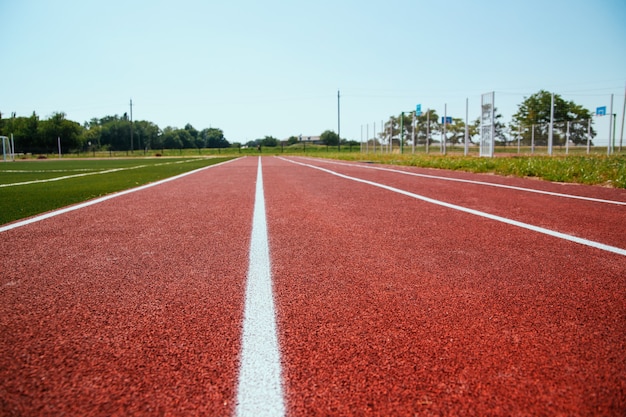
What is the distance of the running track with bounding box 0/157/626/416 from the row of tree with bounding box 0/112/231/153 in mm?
75307

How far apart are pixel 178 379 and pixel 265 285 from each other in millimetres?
1057

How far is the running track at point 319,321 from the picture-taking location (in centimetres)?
142

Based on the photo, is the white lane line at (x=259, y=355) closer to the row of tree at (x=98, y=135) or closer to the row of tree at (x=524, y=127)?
the row of tree at (x=524, y=127)

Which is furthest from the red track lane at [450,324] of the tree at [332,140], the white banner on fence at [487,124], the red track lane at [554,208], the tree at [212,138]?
the tree at [212,138]

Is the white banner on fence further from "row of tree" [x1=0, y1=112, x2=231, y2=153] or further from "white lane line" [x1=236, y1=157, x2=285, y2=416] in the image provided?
"row of tree" [x1=0, y1=112, x2=231, y2=153]

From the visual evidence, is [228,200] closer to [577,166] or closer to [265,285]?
[265,285]

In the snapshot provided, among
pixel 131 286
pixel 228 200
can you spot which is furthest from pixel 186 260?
pixel 228 200

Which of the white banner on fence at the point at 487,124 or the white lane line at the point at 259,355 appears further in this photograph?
the white banner on fence at the point at 487,124

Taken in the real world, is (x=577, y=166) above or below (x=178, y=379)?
above

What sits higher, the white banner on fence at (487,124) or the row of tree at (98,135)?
the row of tree at (98,135)

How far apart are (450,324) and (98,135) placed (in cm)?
13654

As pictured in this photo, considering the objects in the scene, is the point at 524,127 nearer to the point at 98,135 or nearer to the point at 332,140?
the point at 332,140

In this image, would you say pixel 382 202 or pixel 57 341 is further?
pixel 382 202

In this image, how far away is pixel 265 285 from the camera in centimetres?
255
